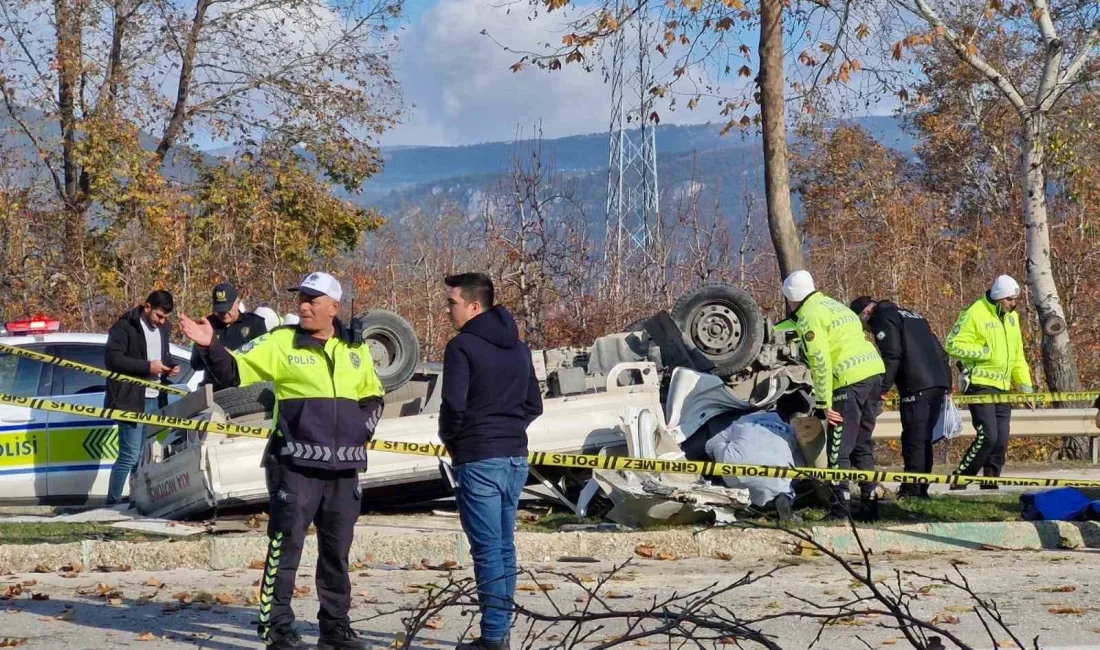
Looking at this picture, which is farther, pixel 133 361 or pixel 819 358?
pixel 133 361

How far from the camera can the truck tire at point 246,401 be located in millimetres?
10070

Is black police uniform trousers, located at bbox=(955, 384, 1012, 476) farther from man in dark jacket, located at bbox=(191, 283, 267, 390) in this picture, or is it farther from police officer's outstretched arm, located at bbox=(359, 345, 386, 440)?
police officer's outstretched arm, located at bbox=(359, 345, 386, 440)

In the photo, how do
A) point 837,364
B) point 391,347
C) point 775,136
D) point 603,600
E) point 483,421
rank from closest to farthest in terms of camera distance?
point 483,421 → point 603,600 → point 837,364 → point 391,347 → point 775,136

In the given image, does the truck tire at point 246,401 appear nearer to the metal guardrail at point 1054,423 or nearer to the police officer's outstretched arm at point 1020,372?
the police officer's outstretched arm at point 1020,372

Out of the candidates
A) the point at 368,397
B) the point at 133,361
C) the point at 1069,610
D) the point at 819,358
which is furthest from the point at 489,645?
the point at 133,361

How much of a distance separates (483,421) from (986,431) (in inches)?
230

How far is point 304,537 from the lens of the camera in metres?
5.95

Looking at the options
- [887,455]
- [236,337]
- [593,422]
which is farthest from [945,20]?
[236,337]

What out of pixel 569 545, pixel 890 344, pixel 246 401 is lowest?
pixel 569 545

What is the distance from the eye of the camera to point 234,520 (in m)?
9.45

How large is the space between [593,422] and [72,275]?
12450mm

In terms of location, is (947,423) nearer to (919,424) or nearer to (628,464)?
(919,424)

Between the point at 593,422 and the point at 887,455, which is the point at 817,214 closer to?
the point at 887,455

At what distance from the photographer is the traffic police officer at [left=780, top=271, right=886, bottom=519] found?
30.2 ft
